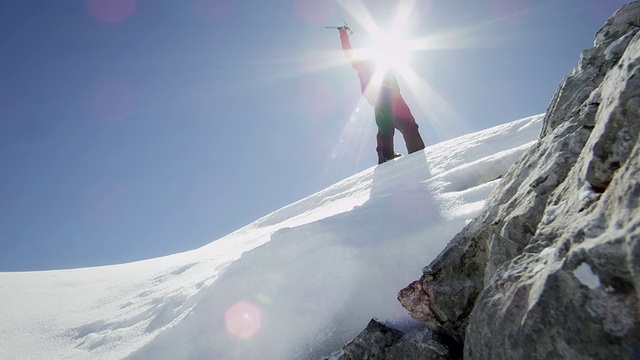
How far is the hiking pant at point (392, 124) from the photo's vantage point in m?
16.6

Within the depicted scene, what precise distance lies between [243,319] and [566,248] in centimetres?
409

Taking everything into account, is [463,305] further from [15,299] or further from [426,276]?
[15,299]

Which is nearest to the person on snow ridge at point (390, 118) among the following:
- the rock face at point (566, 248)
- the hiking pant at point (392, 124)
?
the hiking pant at point (392, 124)

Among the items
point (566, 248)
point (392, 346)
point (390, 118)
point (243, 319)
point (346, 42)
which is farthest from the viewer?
point (346, 42)

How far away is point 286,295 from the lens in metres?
5.05

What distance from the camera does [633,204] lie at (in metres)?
1.81

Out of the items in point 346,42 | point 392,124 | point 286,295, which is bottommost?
point 286,295

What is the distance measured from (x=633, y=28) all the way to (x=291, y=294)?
4.93m

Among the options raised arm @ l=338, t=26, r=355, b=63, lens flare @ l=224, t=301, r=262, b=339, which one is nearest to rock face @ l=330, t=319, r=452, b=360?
lens flare @ l=224, t=301, r=262, b=339

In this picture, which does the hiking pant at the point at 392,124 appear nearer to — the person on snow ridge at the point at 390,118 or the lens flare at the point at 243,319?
the person on snow ridge at the point at 390,118

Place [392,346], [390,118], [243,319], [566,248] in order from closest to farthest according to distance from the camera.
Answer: [566,248], [392,346], [243,319], [390,118]

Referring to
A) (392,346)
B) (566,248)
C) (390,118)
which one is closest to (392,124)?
(390,118)

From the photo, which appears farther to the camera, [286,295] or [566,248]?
[286,295]

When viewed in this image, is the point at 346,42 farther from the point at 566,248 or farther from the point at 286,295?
the point at 566,248
